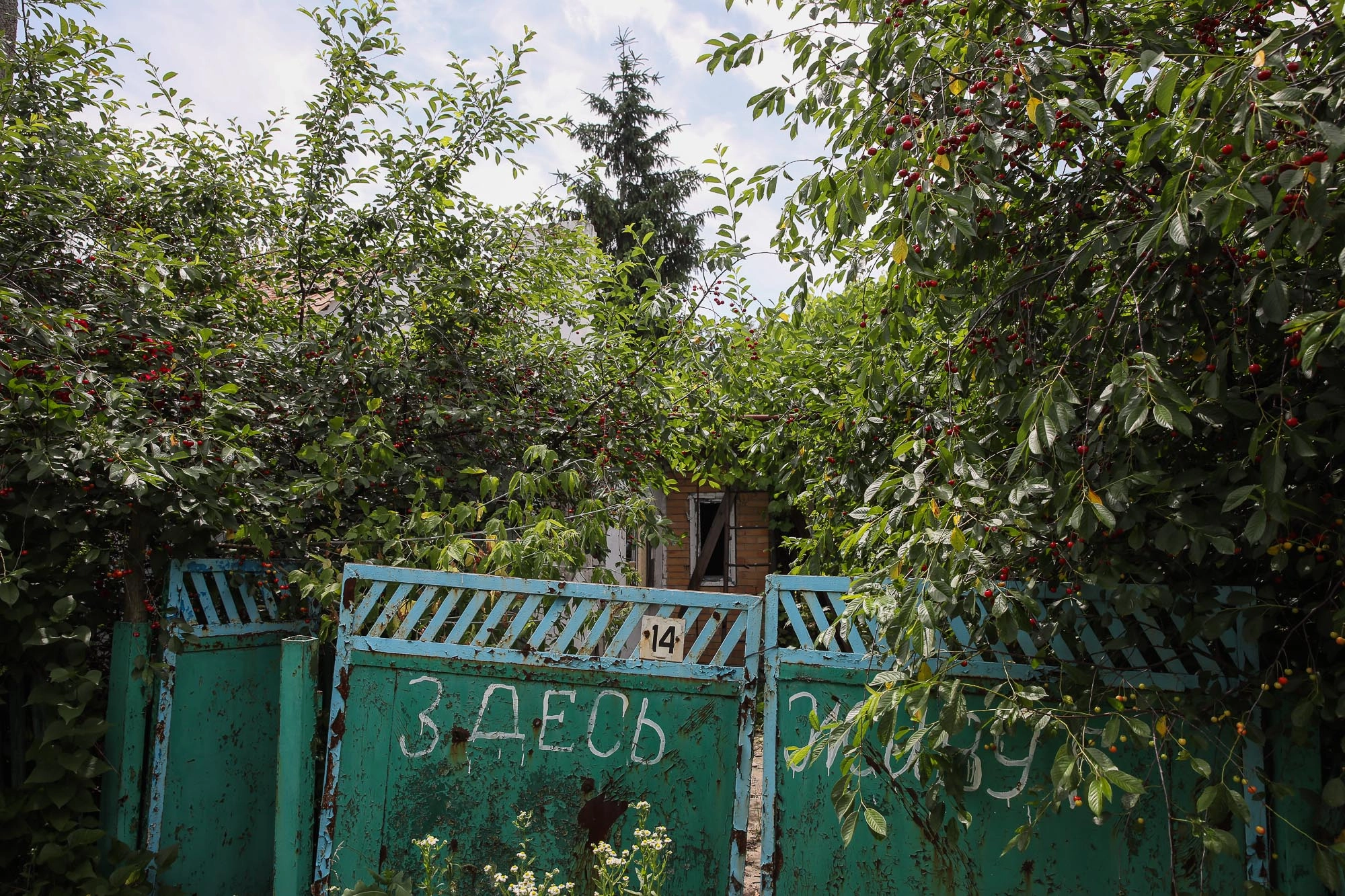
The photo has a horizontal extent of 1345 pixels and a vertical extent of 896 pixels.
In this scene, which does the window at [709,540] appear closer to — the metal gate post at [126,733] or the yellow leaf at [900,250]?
the metal gate post at [126,733]

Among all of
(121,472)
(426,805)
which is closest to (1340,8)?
(426,805)

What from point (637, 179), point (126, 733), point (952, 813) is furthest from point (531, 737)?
point (637, 179)

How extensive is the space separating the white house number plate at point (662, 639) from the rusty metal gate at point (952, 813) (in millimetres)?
271

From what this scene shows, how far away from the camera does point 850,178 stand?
6.55ft

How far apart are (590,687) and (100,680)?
182 centimetres

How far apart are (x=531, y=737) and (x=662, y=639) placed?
0.52 meters

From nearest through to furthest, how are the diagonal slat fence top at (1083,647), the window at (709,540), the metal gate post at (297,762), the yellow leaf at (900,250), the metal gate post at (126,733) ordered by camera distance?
the yellow leaf at (900,250) → the diagonal slat fence top at (1083,647) → the metal gate post at (297,762) → the metal gate post at (126,733) → the window at (709,540)

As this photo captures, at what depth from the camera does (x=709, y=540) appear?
943cm

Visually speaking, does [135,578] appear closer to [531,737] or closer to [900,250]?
[531,737]

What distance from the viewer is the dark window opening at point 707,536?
9949 mm

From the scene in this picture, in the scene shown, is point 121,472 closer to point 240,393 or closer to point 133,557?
point 133,557

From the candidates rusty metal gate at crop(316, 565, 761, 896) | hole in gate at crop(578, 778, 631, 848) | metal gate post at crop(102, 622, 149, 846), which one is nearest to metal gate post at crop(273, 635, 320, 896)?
rusty metal gate at crop(316, 565, 761, 896)

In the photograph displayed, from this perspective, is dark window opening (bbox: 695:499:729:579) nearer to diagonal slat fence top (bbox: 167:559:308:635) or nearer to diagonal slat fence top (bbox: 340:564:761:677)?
diagonal slat fence top (bbox: 167:559:308:635)

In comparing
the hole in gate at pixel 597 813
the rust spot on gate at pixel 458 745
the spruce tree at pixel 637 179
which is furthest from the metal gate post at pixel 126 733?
the spruce tree at pixel 637 179
